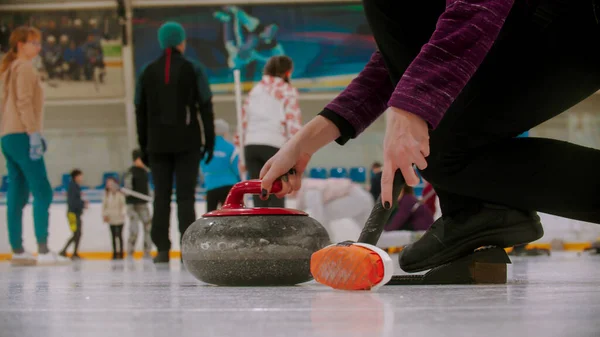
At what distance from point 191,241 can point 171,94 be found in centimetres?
262

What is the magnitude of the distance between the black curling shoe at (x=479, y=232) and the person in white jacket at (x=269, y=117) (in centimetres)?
295

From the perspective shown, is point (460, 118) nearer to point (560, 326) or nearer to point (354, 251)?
point (354, 251)

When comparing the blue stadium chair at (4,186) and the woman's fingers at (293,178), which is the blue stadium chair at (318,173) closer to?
the blue stadium chair at (4,186)

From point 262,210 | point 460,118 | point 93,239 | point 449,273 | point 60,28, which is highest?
point 60,28

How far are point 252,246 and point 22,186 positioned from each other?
3.42 meters

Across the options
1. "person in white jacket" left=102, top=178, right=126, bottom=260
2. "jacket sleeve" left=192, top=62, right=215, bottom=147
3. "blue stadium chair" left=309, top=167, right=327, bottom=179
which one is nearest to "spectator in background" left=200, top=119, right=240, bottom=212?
"jacket sleeve" left=192, top=62, right=215, bottom=147

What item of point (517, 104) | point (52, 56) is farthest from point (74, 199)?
point (517, 104)

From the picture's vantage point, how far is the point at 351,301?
3.18 feet

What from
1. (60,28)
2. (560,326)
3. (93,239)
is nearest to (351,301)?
(560,326)

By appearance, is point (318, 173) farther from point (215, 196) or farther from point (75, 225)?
point (215, 196)

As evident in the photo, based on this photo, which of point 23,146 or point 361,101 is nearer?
point 361,101

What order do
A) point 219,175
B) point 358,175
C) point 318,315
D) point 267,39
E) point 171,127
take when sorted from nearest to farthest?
point 318,315 → point 171,127 → point 219,175 → point 267,39 → point 358,175

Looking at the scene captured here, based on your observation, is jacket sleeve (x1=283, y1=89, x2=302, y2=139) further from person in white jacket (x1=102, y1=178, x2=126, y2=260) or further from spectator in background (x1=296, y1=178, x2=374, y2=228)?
person in white jacket (x1=102, y1=178, x2=126, y2=260)

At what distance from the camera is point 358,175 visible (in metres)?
13.2
